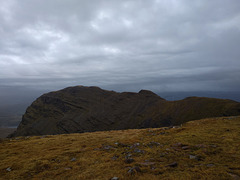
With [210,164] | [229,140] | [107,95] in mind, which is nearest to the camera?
[210,164]

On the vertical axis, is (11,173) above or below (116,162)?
below

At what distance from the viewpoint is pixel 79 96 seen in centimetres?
16875

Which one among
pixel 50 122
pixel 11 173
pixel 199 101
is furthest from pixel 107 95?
pixel 11 173

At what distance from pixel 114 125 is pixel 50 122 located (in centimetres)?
6843

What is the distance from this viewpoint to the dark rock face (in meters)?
110

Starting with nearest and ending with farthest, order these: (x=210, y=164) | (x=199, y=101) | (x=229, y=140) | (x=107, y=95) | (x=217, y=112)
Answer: (x=210, y=164)
(x=229, y=140)
(x=217, y=112)
(x=199, y=101)
(x=107, y=95)

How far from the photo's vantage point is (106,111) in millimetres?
146000

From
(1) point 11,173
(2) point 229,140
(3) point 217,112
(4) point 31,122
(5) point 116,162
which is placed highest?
(2) point 229,140

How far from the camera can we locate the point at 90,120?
133500 mm

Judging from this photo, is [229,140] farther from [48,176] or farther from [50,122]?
[50,122]

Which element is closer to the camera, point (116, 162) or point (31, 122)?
point (116, 162)

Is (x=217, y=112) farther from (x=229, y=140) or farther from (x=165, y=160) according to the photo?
(x=165, y=160)

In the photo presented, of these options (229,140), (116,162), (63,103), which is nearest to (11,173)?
(116,162)

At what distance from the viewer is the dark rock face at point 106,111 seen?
109562 millimetres
